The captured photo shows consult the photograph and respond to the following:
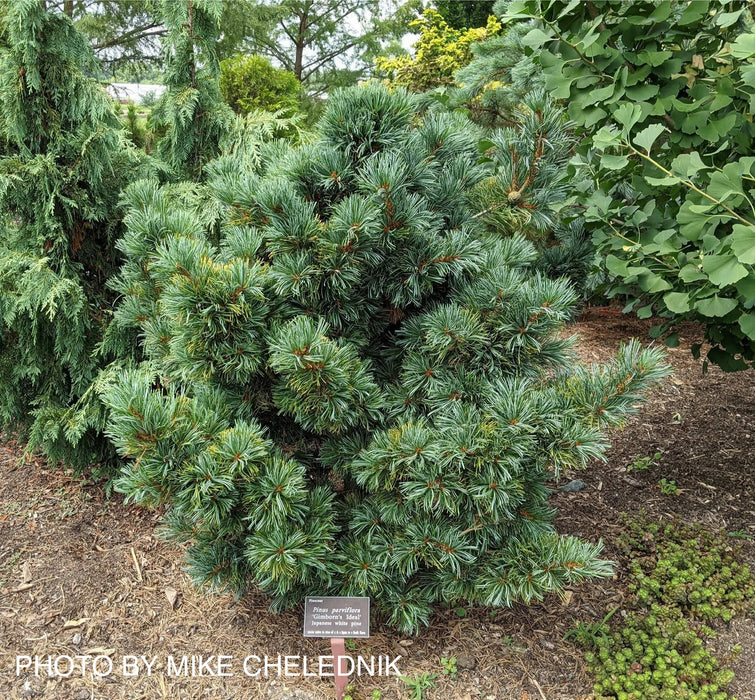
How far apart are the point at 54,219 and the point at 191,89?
3.04 feet

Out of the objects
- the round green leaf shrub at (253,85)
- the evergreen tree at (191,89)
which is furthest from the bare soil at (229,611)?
the round green leaf shrub at (253,85)

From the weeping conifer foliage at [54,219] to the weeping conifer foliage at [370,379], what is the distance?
40.6 inches

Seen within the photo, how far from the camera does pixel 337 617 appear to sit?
178 centimetres

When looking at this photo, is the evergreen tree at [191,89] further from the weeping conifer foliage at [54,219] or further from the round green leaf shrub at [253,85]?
the round green leaf shrub at [253,85]

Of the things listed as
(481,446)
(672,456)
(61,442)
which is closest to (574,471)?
(672,456)

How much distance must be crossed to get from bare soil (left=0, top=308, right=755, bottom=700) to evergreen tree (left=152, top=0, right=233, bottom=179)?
184 cm

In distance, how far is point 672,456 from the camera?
129 inches

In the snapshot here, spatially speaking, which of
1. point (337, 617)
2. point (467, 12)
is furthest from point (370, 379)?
point (467, 12)

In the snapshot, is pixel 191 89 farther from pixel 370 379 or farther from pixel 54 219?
pixel 370 379

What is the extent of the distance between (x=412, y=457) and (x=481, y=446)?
0.19m

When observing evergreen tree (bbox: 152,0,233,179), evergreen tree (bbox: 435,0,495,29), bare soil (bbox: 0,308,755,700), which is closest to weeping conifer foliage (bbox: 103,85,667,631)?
bare soil (bbox: 0,308,755,700)

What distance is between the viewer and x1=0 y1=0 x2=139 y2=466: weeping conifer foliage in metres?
2.58

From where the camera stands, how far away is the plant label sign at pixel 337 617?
1.76 meters

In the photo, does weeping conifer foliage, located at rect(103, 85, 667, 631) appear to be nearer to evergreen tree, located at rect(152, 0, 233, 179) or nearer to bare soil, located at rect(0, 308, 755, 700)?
bare soil, located at rect(0, 308, 755, 700)
